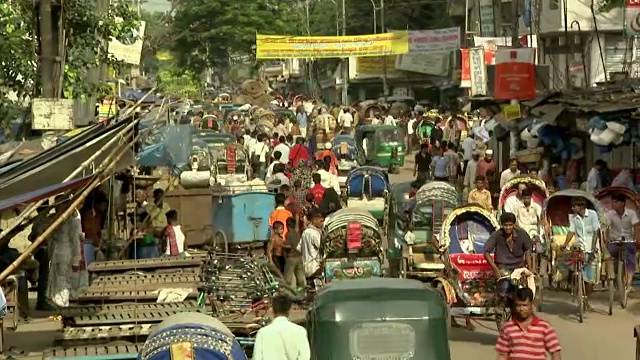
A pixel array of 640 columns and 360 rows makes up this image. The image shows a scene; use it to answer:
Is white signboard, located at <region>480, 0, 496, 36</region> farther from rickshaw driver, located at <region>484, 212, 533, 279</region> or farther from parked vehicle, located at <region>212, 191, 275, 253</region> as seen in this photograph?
rickshaw driver, located at <region>484, 212, 533, 279</region>

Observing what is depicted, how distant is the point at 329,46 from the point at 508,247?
48089 millimetres

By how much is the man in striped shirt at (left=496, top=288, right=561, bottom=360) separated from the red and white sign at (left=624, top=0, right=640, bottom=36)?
1712 centimetres

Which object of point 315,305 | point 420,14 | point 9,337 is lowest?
point 9,337

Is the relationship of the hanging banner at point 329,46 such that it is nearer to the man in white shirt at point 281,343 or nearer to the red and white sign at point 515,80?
the red and white sign at point 515,80

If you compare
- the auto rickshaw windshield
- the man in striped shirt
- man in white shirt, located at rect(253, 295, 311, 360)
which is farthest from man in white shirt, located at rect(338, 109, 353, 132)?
man in white shirt, located at rect(253, 295, 311, 360)

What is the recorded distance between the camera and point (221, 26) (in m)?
87.8

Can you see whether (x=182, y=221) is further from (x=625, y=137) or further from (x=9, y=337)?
(x=625, y=137)

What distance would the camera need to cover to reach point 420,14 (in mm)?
79688

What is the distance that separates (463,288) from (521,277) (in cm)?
103

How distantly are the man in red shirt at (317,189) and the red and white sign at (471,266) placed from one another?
696cm

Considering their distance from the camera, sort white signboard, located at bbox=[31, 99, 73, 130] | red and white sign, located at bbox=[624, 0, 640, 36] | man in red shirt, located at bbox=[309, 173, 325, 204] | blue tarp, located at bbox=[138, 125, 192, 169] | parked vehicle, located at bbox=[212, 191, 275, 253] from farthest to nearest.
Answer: red and white sign, located at bbox=[624, 0, 640, 36] < man in red shirt, located at bbox=[309, 173, 325, 204] < parked vehicle, located at bbox=[212, 191, 275, 253] < blue tarp, located at bbox=[138, 125, 192, 169] < white signboard, located at bbox=[31, 99, 73, 130]

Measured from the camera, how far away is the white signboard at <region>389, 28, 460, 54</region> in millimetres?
60625

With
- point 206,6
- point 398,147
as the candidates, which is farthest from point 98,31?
point 206,6

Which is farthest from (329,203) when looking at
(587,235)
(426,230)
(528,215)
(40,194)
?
(40,194)
